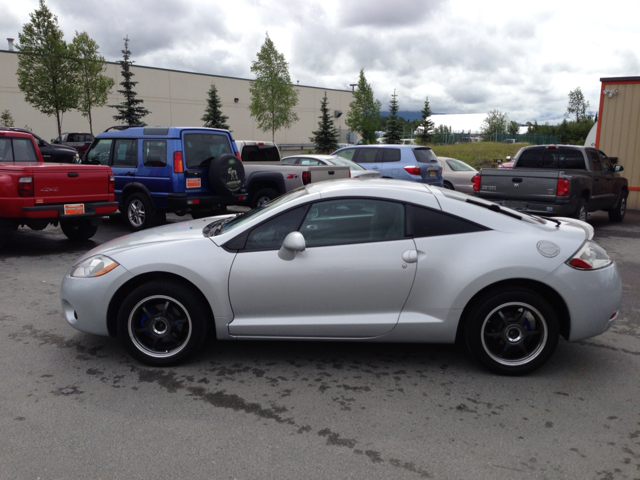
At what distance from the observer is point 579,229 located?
4.56 metres

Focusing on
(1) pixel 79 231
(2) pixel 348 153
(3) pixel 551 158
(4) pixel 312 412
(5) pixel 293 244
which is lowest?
(4) pixel 312 412

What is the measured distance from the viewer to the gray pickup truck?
10383 mm

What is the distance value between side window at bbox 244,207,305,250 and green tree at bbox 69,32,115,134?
28.8 m

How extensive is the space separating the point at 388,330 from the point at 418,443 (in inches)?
40.8

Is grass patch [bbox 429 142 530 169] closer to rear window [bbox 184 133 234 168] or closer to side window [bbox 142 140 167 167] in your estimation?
rear window [bbox 184 133 234 168]

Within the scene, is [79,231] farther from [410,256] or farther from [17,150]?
[410,256]

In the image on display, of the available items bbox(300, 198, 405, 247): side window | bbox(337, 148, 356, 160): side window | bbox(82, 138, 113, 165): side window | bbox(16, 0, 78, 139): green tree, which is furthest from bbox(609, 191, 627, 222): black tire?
bbox(16, 0, 78, 139): green tree

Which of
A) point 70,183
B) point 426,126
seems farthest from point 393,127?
point 70,183

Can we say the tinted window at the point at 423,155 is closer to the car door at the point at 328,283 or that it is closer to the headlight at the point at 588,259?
the headlight at the point at 588,259

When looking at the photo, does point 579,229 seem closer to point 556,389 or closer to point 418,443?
point 556,389

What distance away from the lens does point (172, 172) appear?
33.4 feet

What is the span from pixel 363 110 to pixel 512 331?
49.3 m

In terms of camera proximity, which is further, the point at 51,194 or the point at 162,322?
the point at 51,194

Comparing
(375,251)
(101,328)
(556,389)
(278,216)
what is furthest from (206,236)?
(556,389)
